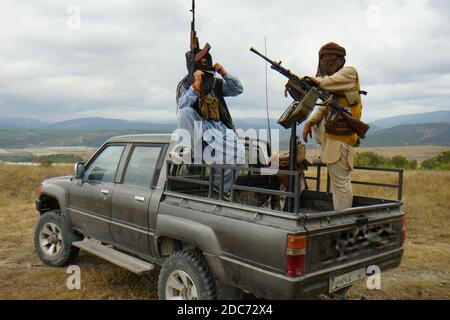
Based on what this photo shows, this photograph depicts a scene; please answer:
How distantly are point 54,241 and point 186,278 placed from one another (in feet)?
8.97

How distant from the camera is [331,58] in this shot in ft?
12.1

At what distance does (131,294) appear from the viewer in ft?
13.8

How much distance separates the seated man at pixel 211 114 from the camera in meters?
3.95

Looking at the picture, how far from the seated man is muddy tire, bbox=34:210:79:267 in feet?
7.62

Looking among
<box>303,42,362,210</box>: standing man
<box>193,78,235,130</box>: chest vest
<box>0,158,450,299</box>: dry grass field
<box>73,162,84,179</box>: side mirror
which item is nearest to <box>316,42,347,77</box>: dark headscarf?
<box>303,42,362,210</box>: standing man

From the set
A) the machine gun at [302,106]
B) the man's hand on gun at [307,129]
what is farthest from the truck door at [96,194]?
the man's hand on gun at [307,129]

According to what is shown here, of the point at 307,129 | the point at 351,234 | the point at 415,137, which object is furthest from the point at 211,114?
the point at 415,137

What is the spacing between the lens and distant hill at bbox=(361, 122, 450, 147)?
123 m

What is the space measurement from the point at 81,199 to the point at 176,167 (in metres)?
1.66

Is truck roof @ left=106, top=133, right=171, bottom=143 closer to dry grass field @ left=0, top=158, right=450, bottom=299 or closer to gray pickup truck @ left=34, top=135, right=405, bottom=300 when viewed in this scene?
gray pickup truck @ left=34, top=135, right=405, bottom=300

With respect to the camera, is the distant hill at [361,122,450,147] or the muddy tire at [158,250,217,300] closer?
the muddy tire at [158,250,217,300]

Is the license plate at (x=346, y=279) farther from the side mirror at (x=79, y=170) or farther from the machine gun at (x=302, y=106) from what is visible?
the side mirror at (x=79, y=170)

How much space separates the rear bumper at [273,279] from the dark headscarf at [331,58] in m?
1.80
